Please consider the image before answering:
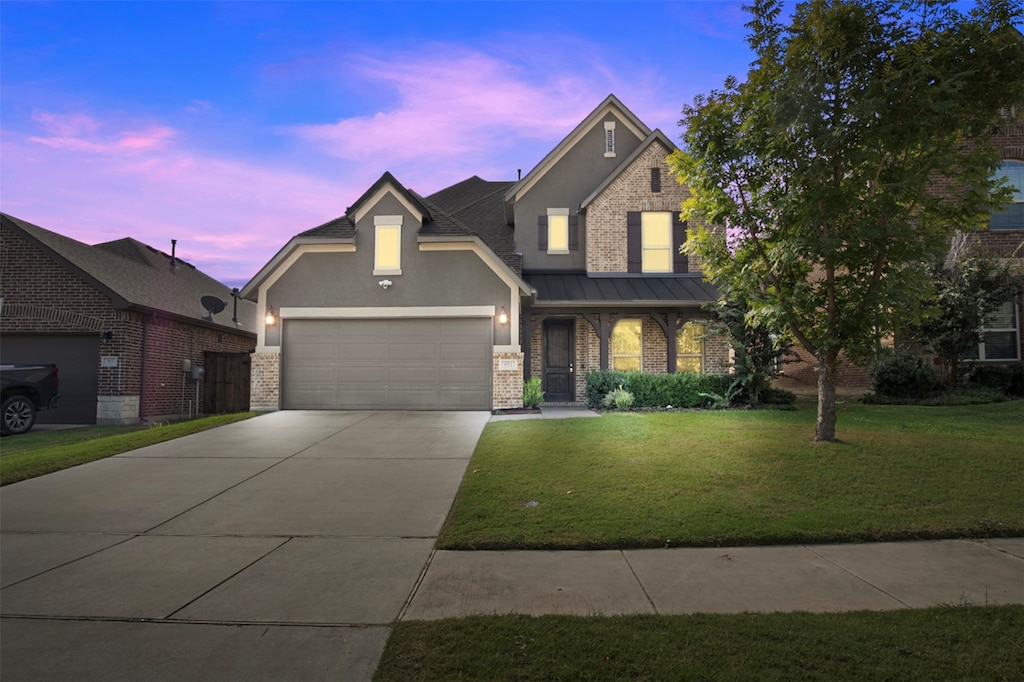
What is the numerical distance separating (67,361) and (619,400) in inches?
594

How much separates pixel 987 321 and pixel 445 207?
17391 mm

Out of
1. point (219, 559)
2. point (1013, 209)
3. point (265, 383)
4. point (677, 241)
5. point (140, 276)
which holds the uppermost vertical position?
point (1013, 209)

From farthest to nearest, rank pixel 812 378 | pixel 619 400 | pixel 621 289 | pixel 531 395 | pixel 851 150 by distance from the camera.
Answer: pixel 812 378
pixel 621 289
pixel 531 395
pixel 619 400
pixel 851 150

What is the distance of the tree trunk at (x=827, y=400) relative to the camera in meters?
8.80

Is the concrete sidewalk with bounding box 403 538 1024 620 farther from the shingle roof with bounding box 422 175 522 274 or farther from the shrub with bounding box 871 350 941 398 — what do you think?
the shingle roof with bounding box 422 175 522 274

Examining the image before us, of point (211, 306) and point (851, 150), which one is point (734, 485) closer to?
point (851, 150)

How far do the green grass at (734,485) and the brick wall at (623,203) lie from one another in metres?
7.65

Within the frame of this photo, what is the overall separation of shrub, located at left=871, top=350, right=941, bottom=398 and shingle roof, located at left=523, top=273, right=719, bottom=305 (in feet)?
15.0

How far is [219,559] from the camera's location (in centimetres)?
495

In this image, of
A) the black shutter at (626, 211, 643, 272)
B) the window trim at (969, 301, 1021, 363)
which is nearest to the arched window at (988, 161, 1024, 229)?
the window trim at (969, 301, 1021, 363)

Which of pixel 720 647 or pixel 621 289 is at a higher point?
pixel 621 289

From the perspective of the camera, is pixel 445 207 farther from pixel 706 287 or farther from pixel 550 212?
pixel 706 287

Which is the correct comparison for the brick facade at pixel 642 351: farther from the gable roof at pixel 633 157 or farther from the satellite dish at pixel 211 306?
the satellite dish at pixel 211 306

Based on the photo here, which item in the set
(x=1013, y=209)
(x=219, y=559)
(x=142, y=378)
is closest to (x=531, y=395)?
(x=219, y=559)
